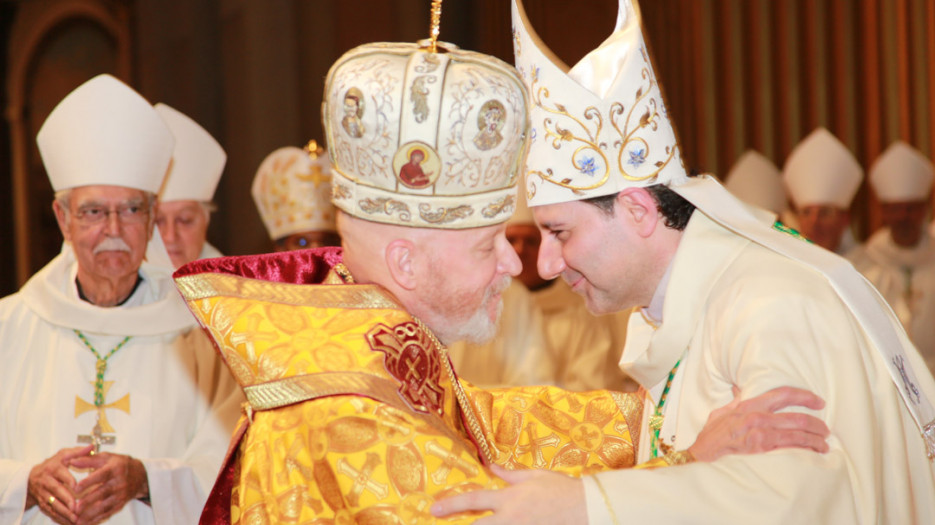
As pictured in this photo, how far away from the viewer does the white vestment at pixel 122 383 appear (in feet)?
13.6

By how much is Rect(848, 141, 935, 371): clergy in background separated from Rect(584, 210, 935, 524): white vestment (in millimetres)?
6212

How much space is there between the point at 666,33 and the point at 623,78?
25.8 ft

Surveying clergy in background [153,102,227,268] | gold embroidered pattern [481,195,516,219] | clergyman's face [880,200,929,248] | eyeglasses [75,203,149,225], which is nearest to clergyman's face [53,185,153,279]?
eyeglasses [75,203,149,225]

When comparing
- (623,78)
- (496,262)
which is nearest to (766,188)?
(623,78)

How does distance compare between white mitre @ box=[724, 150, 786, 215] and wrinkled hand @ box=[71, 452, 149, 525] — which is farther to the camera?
white mitre @ box=[724, 150, 786, 215]

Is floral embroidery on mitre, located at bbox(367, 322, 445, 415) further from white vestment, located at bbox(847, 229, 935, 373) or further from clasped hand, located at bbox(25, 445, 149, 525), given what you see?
white vestment, located at bbox(847, 229, 935, 373)

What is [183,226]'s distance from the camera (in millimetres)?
5691

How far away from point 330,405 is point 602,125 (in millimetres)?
1240

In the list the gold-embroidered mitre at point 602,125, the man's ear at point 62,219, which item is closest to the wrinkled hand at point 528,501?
the gold-embroidered mitre at point 602,125

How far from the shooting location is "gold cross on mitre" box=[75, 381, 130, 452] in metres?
4.16

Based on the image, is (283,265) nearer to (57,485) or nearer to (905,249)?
(57,485)

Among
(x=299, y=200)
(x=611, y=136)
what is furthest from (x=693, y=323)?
(x=299, y=200)

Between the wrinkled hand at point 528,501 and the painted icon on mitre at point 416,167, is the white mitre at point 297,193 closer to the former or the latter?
the painted icon on mitre at point 416,167

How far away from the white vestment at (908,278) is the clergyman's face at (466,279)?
6.61 metres
